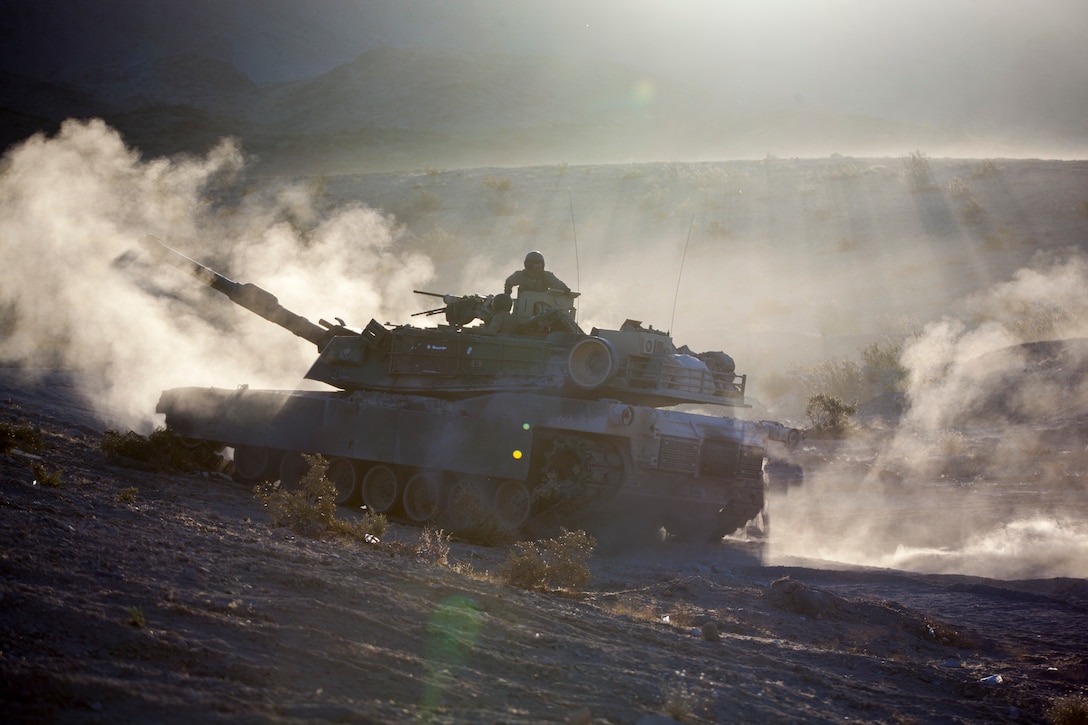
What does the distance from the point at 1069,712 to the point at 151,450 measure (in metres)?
13.4

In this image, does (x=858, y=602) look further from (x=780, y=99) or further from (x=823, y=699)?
(x=780, y=99)

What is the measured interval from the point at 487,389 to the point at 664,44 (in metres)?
82.4

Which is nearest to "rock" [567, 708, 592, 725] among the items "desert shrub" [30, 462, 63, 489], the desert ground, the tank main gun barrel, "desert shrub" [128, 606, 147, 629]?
the desert ground

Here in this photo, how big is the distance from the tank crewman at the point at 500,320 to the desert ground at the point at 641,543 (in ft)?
9.74

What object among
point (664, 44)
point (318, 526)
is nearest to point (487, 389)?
point (318, 526)

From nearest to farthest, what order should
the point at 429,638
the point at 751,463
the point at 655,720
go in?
the point at 655,720
the point at 429,638
the point at 751,463

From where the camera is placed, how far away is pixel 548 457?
13.3 m

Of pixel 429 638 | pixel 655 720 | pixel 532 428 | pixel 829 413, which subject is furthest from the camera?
pixel 829 413

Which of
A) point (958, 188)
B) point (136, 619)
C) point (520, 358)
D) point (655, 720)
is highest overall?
point (958, 188)

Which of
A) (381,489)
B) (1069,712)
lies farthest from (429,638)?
(381,489)

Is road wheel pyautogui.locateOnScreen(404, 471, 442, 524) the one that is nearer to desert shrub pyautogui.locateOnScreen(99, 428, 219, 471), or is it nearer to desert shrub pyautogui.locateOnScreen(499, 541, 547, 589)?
desert shrub pyautogui.locateOnScreen(99, 428, 219, 471)

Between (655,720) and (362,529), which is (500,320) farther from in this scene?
→ (655,720)

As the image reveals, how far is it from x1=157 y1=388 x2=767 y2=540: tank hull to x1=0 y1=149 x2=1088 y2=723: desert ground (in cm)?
72

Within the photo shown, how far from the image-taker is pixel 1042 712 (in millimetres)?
6578
